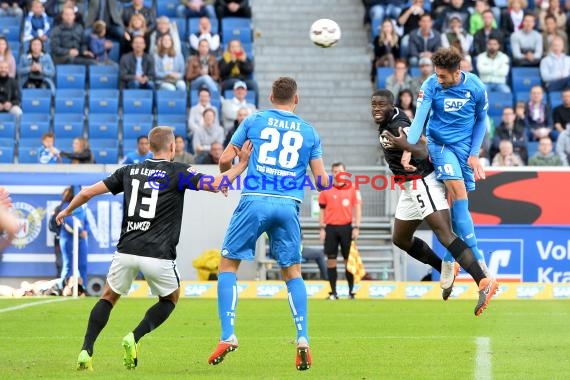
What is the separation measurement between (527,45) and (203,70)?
717cm

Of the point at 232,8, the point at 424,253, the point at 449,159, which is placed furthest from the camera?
the point at 232,8

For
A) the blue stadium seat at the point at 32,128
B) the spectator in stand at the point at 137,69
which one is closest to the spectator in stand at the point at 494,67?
the spectator in stand at the point at 137,69

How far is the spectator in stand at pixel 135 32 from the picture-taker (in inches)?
963

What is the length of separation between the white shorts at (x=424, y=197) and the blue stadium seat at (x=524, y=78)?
13689mm

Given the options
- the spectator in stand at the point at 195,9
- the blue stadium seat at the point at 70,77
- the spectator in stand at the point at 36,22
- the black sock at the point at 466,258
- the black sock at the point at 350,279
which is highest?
the spectator in stand at the point at 195,9

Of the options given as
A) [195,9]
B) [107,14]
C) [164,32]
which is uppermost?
[195,9]

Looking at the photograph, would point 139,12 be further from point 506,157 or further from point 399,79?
point 506,157

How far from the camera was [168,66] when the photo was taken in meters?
24.2

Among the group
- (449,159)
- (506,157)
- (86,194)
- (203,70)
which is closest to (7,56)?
(203,70)

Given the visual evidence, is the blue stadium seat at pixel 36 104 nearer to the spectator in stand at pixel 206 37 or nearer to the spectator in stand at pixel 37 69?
the spectator in stand at pixel 37 69

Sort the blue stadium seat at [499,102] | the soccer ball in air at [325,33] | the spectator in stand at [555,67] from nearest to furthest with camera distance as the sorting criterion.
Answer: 1. the soccer ball in air at [325,33]
2. the blue stadium seat at [499,102]
3. the spectator in stand at [555,67]

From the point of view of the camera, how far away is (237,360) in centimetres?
1012

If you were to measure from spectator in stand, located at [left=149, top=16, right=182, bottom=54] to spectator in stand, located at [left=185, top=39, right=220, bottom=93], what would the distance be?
1.41ft

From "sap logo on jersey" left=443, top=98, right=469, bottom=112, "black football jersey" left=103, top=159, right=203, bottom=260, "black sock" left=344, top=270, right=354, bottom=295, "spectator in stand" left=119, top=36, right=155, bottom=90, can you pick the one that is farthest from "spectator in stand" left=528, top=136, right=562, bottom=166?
"black football jersey" left=103, top=159, right=203, bottom=260
